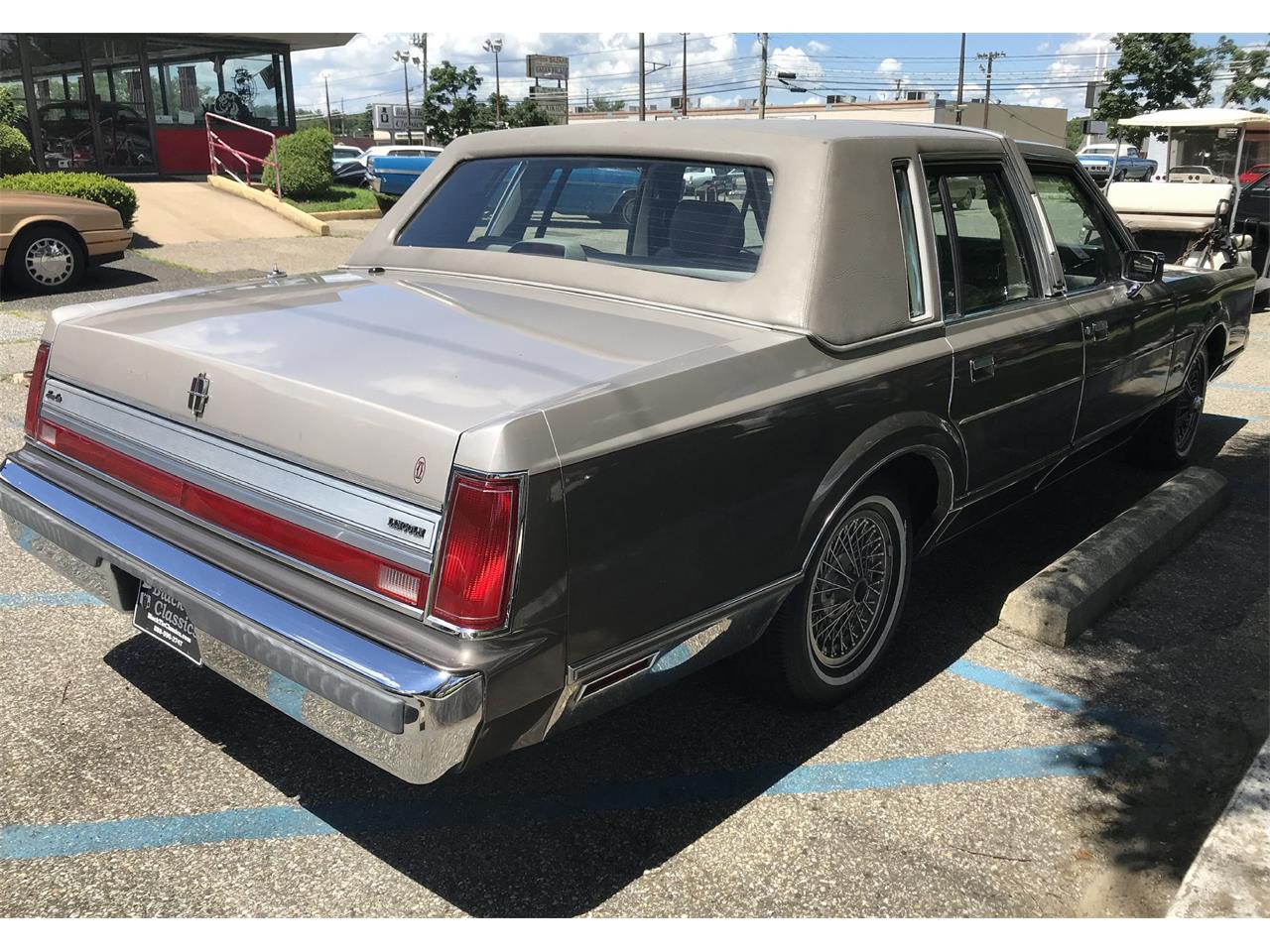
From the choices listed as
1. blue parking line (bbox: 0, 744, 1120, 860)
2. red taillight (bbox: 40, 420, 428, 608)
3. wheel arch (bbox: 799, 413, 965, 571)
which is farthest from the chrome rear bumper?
wheel arch (bbox: 799, 413, 965, 571)

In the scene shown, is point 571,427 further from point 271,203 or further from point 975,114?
point 975,114

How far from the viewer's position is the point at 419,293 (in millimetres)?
3645

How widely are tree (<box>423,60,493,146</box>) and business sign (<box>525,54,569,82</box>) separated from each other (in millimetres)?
41689

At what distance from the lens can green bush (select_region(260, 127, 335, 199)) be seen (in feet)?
61.7

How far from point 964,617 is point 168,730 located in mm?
3101

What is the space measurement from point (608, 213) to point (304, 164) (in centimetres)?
1659

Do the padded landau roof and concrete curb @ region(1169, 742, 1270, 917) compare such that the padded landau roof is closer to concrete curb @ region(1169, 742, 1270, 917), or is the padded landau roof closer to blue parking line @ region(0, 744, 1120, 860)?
blue parking line @ region(0, 744, 1120, 860)

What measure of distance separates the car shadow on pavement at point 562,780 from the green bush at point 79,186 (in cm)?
1144

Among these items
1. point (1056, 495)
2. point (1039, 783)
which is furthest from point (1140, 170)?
point (1039, 783)

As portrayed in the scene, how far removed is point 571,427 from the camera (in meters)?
2.44

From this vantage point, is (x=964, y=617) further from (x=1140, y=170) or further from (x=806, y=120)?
(x=1140, y=170)

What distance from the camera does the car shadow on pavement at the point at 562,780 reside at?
114 inches

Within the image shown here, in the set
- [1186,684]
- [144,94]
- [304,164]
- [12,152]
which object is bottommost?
[1186,684]

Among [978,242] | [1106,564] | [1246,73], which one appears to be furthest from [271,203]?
[1246,73]
